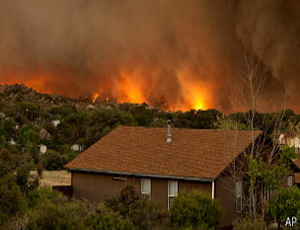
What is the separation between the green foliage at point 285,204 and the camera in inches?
776

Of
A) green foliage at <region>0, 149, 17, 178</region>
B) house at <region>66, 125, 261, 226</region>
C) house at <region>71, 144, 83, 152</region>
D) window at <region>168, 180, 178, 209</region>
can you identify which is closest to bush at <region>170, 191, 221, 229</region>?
house at <region>66, 125, 261, 226</region>

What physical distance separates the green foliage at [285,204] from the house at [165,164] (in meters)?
2.65

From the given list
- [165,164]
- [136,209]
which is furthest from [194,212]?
[165,164]

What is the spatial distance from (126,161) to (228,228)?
6.30m

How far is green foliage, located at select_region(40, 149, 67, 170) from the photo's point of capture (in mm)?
52409

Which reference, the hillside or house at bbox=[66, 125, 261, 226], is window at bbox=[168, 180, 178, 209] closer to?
house at bbox=[66, 125, 261, 226]

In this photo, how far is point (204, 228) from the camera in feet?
58.6

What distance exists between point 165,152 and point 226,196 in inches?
170

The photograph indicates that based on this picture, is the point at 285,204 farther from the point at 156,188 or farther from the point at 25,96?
the point at 25,96

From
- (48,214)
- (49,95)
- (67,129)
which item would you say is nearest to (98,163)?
(48,214)

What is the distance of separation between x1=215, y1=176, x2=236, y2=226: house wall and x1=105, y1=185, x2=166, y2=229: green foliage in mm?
4725

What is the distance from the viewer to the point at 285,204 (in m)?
19.8

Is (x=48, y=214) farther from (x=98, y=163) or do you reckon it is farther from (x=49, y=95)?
(x=49, y=95)

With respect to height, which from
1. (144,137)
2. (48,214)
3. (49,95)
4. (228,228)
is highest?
(49,95)
